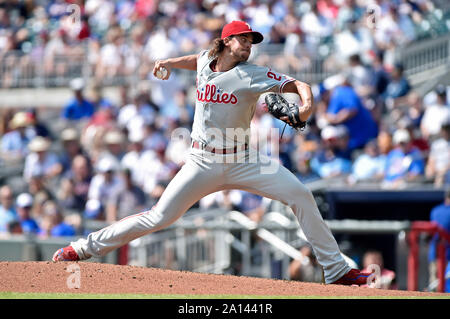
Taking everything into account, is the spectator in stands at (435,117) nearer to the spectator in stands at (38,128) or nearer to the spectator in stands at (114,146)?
the spectator in stands at (114,146)

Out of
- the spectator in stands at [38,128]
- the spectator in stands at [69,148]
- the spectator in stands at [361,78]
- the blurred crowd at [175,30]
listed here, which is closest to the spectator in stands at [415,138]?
the spectator in stands at [361,78]

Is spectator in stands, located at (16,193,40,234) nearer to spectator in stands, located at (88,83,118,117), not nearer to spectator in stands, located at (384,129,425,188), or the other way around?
spectator in stands, located at (88,83,118,117)

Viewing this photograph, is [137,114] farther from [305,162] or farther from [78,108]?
[305,162]

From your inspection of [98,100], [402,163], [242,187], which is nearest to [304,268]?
[402,163]

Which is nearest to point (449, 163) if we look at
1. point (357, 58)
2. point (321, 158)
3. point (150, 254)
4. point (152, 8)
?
point (321, 158)

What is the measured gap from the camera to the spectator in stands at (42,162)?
13.4 metres

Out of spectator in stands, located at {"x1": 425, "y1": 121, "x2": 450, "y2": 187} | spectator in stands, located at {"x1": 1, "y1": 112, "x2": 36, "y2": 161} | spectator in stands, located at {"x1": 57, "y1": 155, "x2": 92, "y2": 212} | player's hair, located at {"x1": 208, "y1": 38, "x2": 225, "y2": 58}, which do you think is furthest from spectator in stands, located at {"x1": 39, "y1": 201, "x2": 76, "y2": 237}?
player's hair, located at {"x1": 208, "y1": 38, "x2": 225, "y2": 58}

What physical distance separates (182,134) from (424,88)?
4008 mm

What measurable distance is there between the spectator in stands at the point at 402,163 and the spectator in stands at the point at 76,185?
4.34 m

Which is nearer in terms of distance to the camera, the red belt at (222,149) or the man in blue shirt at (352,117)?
the red belt at (222,149)

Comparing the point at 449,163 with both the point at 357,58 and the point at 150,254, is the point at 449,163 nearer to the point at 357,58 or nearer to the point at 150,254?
the point at 357,58

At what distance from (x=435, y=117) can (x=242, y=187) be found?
20.8 feet

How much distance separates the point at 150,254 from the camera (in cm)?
1046
